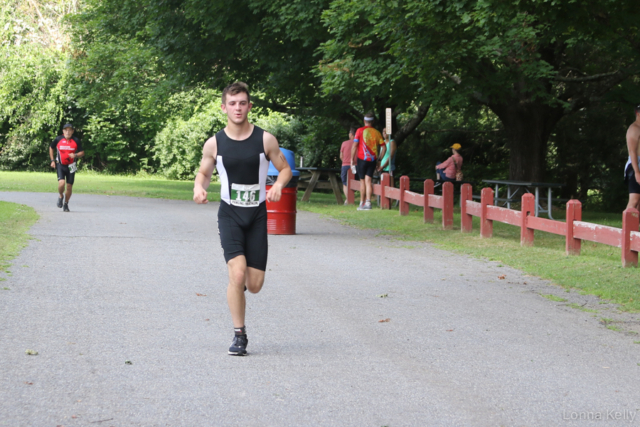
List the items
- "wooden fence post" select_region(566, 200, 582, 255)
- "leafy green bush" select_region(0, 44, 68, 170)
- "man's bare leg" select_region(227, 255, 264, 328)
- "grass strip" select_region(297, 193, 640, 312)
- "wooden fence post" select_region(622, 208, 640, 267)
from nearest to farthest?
"man's bare leg" select_region(227, 255, 264, 328)
"grass strip" select_region(297, 193, 640, 312)
"wooden fence post" select_region(622, 208, 640, 267)
"wooden fence post" select_region(566, 200, 582, 255)
"leafy green bush" select_region(0, 44, 68, 170)

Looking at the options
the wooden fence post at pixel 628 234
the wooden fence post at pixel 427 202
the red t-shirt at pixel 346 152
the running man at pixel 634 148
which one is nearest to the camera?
the wooden fence post at pixel 628 234

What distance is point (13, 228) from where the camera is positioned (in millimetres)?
13648

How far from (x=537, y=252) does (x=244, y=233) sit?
6.95 metres

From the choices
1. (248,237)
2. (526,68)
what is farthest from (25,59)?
(248,237)

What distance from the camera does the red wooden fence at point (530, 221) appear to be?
10422mm

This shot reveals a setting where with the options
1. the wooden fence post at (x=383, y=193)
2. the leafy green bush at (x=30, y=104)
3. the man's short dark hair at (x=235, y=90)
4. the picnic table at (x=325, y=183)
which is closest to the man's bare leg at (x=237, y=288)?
the man's short dark hair at (x=235, y=90)

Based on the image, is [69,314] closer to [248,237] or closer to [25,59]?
[248,237]

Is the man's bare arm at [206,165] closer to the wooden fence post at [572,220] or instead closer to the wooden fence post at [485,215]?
the wooden fence post at [572,220]

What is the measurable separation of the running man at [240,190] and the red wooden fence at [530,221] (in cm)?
565

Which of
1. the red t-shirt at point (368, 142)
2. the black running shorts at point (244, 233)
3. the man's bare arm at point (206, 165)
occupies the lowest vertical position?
the black running shorts at point (244, 233)

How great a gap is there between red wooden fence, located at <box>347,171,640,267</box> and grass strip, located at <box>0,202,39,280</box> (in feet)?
23.3

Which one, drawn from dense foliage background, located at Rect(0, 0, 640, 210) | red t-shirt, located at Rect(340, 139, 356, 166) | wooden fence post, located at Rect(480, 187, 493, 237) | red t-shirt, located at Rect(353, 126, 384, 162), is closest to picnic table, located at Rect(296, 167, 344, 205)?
red t-shirt, located at Rect(340, 139, 356, 166)

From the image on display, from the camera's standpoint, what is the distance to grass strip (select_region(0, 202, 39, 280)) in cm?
1065

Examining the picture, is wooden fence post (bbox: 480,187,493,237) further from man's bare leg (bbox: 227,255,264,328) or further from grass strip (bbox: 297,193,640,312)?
man's bare leg (bbox: 227,255,264,328)
